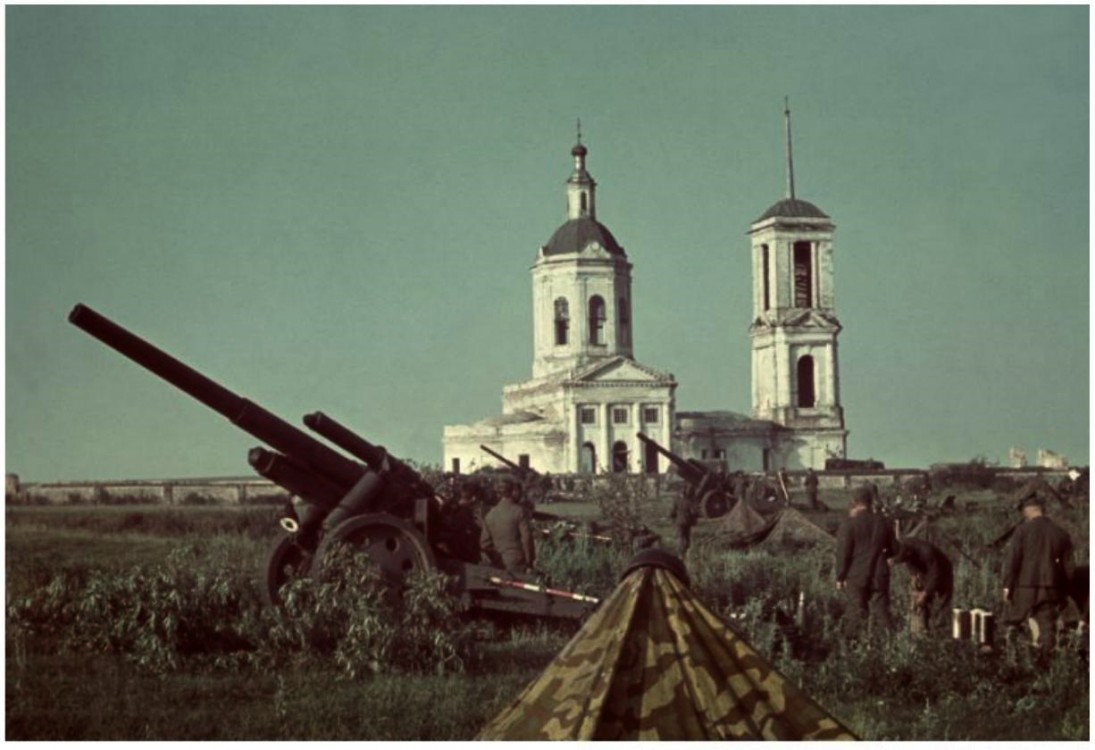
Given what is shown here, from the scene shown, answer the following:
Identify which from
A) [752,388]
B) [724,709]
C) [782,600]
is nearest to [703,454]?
[752,388]

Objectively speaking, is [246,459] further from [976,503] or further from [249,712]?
[976,503]

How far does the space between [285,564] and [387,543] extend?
→ 1.76ft

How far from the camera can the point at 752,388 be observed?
47.7ft

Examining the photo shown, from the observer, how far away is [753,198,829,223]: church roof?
386 inches

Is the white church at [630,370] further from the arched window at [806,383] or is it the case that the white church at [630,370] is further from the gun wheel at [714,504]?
the gun wheel at [714,504]

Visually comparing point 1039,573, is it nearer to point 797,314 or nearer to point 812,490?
point 797,314

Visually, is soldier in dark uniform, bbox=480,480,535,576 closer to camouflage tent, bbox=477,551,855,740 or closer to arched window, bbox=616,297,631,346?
camouflage tent, bbox=477,551,855,740

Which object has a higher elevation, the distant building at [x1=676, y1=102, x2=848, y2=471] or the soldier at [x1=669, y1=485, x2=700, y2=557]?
the distant building at [x1=676, y1=102, x2=848, y2=471]

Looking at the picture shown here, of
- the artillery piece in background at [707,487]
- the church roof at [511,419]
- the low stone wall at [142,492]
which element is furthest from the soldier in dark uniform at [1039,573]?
the artillery piece in background at [707,487]

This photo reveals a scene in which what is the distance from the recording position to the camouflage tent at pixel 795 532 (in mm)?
13219

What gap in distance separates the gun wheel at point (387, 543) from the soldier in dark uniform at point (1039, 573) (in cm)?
270

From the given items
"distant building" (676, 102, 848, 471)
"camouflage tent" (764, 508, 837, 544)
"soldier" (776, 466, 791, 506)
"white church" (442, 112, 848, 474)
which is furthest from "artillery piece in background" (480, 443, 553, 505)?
"camouflage tent" (764, 508, 837, 544)

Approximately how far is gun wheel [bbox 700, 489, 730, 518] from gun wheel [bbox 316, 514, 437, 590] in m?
10.3

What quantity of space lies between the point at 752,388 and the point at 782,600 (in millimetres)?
5306
